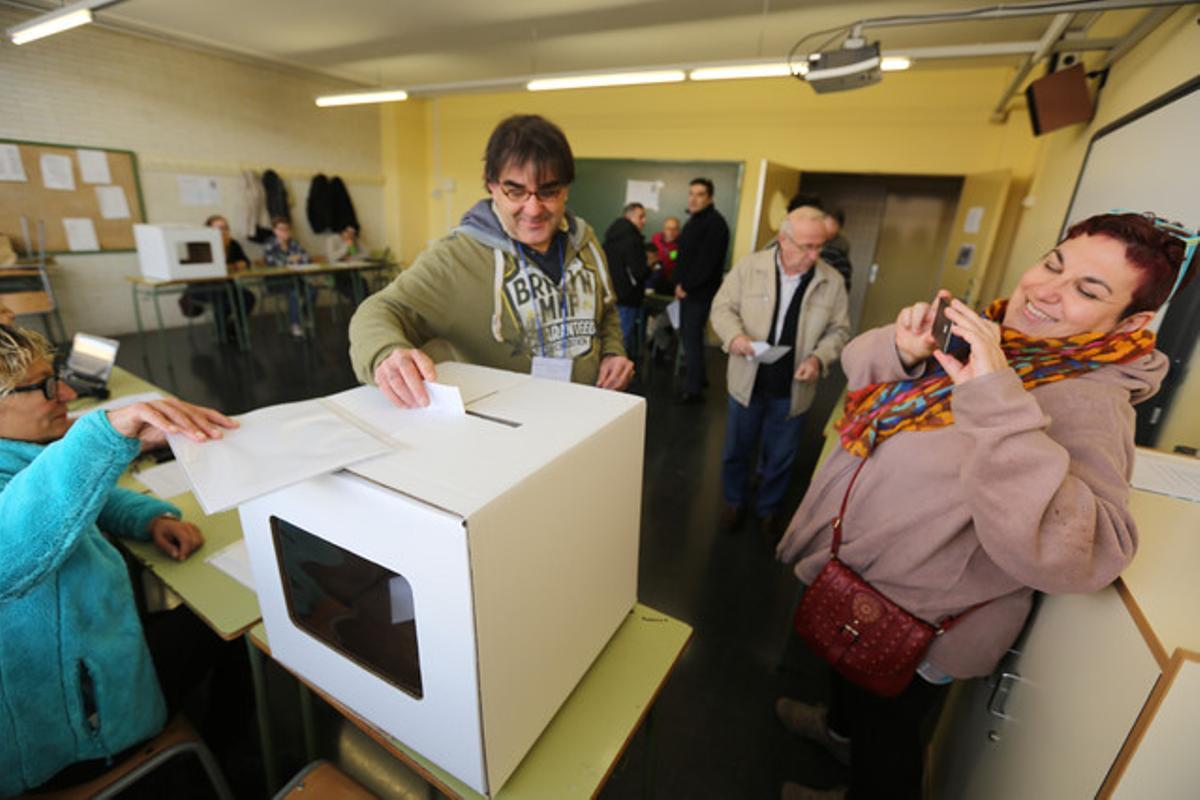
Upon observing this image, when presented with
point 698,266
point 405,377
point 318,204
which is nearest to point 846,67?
point 698,266

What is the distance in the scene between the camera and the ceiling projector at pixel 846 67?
284 centimetres

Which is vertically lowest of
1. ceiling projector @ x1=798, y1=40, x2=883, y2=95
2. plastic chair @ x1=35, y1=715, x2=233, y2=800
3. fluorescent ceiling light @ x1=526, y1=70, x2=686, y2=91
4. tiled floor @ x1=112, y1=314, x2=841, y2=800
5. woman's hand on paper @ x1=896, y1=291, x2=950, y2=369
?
tiled floor @ x1=112, y1=314, x2=841, y2=800

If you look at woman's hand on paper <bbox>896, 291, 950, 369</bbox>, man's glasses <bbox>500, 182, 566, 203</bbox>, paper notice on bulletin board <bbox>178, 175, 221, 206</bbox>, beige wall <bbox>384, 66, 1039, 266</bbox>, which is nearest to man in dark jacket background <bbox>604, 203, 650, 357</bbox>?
beige wall <bbox>384, 66, 1039, 266</bbox>

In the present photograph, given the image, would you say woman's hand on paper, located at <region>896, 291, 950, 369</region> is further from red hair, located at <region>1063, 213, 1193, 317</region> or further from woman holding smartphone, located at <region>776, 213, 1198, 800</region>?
red hair, located at <region>1063, 213, 1193, 317</region>

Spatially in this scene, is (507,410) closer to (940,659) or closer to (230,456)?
(230,456)

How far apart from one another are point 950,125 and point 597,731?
617 centimetres

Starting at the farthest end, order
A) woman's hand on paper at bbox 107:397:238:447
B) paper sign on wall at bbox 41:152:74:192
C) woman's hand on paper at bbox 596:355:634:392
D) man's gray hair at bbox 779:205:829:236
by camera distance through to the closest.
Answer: paper sign on wall at bbox 41:152:74:192 → man's gray hair at bbox 779:205:829:236 → woman's hand on paper at bbox 596:355:634:392 → woman's hand on paper at bbox 107:397:238:447

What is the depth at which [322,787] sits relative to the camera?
0.88 m

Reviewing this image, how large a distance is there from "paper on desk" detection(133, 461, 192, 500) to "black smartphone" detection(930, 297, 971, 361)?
5.72 ft

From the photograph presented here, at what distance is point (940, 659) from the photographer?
1027mm

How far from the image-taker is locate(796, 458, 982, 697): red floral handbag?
104 cm

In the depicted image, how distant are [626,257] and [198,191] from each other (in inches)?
200

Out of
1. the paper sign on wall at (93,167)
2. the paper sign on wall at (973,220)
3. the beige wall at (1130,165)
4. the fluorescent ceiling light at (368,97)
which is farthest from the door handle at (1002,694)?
the paper sign on wall at (93,167)

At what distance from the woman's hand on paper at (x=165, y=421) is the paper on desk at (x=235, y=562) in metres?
0.46
